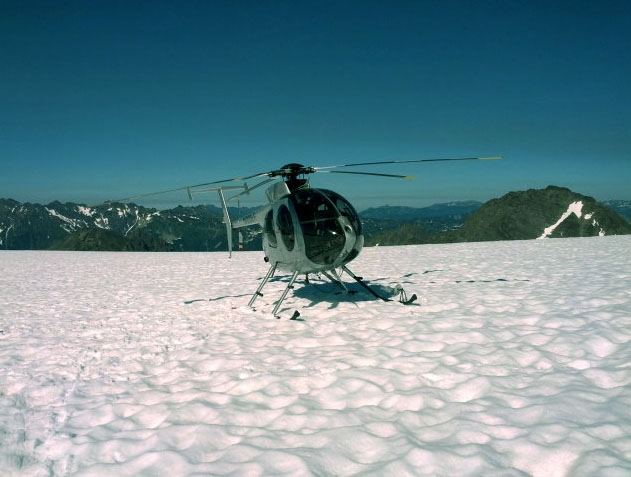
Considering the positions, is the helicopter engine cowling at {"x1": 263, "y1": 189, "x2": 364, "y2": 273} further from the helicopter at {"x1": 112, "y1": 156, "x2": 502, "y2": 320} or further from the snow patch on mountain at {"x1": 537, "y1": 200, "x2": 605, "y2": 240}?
the snow patch on mountain at {"x1": 537, "y1": 200, "x2": 605, "y2": 240}

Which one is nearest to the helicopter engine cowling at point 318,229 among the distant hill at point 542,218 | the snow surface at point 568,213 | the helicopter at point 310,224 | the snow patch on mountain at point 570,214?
the helicopter at point 310,224

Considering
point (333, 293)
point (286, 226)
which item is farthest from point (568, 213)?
point (286, 226)

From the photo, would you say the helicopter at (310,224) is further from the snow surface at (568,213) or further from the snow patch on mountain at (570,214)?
the snow surface at (568,213)

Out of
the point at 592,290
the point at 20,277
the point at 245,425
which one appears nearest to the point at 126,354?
the point at 245,425

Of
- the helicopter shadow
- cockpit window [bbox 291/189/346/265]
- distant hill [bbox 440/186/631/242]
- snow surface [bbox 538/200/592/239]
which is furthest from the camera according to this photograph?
snow surface [bbox 538/200/592/239]

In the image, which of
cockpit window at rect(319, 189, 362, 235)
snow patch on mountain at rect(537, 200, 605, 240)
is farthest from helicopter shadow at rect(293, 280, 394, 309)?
snow patch on mountain at rect(537, 200, 605, 240)

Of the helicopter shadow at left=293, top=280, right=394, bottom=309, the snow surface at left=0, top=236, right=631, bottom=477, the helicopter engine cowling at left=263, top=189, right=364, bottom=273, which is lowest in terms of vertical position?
the snow surface at left=0, top=236, right=631, bottom=477

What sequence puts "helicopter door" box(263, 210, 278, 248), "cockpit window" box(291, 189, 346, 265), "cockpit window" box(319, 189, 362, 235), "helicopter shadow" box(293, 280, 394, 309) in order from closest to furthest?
"cockpit window" box(291, 189, 346, 265) → "cockpit window" box(319, 189, 362, 235) → "helicopter door" box(263, 210, 278, 248) → "helicopter shadow" box(293, 280, 394, 309)

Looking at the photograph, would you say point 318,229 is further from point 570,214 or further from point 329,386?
point 570,214
